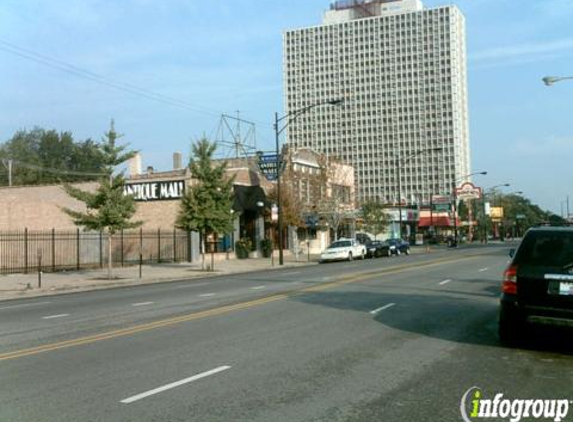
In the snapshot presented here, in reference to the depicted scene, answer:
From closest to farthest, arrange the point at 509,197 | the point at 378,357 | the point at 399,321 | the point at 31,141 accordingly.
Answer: the point at 378,357, the point at 399,321, the point at 31,141, the point at 509,197

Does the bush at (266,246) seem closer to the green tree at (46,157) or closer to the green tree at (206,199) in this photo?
the green tree at (206,199)

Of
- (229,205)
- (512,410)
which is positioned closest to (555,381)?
(512,410)

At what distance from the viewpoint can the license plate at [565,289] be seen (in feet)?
29.5

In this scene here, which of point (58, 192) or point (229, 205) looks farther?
point (58, 192)

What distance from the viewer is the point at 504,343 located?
10.0 meters

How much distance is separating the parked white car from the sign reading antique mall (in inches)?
417

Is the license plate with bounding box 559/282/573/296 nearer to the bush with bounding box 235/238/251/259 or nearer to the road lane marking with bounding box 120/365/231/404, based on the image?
the road lane marking with bounding box 120/365/231/404

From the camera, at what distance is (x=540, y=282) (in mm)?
9172

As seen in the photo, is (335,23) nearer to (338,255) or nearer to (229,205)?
(338,255)

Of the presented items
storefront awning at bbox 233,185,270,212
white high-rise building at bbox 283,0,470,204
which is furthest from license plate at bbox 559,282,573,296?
white high-rise building at bbox 283,0,470,204

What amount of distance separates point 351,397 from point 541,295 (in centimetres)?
373

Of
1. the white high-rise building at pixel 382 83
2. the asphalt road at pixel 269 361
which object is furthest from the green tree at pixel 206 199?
the white high-rise building at pixel 382 83

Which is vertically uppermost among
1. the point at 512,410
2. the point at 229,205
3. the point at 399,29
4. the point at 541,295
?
the point at 399,29

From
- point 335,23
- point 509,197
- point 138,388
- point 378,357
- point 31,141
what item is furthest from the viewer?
point 509,197
